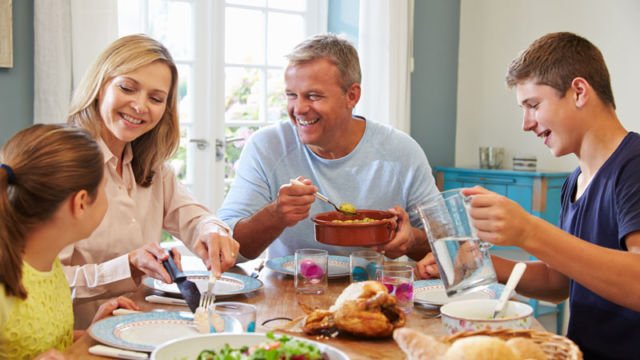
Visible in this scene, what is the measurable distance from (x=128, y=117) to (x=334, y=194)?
79cm

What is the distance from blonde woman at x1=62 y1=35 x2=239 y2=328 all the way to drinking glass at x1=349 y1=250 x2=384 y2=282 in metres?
0.32

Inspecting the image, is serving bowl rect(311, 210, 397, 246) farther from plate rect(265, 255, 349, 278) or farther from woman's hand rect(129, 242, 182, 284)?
woman's hand rect(129, 242, 182, 284)

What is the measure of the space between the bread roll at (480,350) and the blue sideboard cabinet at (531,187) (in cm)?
343

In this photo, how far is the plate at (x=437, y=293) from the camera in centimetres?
165

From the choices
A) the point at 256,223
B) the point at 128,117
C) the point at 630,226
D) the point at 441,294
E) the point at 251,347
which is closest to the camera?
the point at 251,347

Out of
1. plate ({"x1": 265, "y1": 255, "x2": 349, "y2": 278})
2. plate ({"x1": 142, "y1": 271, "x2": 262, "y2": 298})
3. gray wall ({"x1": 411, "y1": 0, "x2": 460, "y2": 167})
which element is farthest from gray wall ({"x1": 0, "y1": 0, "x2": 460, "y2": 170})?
plate ({"x1": 142, "y1": 271, "x2": 262, "y2": 298})

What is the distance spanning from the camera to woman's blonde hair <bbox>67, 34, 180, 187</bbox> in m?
2.02

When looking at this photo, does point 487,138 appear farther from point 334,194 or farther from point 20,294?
point 20,294

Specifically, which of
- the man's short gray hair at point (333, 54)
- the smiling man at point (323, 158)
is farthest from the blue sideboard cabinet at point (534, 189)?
the man's short gray hair at point (333, 54)

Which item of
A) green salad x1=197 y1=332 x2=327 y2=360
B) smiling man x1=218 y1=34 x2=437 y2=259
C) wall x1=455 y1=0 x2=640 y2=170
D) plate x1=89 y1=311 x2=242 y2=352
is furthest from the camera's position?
wall x1=455 y1=0 x2=640 y2=170

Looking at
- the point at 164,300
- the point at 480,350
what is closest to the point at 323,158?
the point at 164,300

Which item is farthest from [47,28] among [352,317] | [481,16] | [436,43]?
[481,16]

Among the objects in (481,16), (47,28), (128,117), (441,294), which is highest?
(481,16)

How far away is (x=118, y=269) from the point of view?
1.74 m
